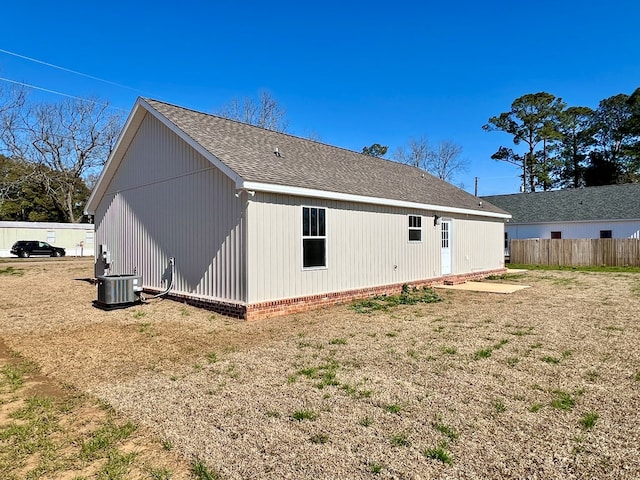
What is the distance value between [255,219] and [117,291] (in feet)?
12.6

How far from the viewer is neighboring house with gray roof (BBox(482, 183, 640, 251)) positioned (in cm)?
2366

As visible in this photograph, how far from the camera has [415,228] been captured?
12.4 metres

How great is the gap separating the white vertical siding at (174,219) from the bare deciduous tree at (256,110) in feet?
70.3

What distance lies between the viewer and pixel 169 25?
15.6 m

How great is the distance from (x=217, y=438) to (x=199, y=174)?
22.9 feet

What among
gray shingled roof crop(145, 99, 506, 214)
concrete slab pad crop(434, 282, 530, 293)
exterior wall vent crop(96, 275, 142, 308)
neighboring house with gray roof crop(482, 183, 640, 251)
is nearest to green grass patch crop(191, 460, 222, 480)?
gray shingled roof crop(145, 99, 506, 214)

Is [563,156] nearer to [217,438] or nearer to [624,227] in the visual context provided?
[624,227]

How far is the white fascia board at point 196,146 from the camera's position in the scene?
773cm

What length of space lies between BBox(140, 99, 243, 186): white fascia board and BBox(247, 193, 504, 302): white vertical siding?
2.05 feet

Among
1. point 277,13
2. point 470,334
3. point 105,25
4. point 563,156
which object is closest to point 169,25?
point 105,25

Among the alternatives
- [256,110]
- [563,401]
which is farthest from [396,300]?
[256,110]

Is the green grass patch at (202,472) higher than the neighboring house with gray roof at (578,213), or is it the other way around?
the neighboring house with gray roof at (578,213)

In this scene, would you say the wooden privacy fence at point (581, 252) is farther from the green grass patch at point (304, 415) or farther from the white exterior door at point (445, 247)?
the green grass patch at point (304, 415)

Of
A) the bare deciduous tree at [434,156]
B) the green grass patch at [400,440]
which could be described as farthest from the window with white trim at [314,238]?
the bare deciduous tree at [434,156]
